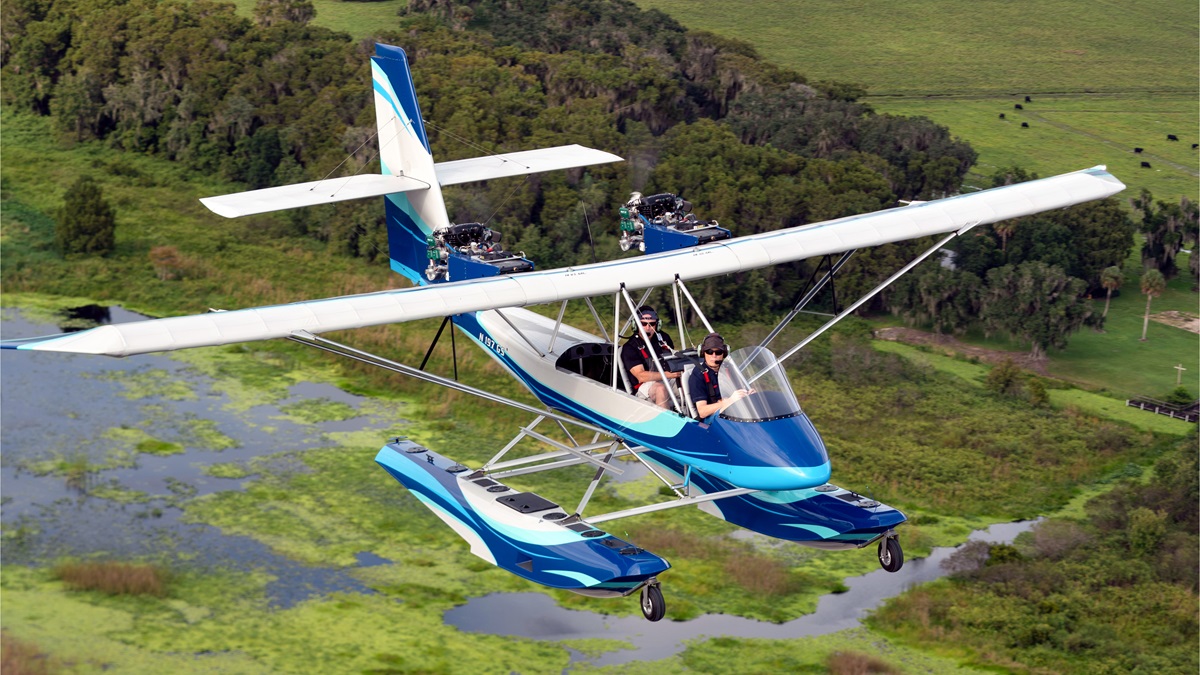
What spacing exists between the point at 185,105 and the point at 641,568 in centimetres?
4447

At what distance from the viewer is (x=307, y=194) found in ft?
98.9

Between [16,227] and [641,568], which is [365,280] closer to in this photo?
[16,227]

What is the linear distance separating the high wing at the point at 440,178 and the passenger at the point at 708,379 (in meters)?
8.99

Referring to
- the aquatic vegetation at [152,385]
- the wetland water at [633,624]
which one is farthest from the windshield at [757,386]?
the aquatic vegetation at [152,385]

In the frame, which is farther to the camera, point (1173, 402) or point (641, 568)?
point (1173, 402)

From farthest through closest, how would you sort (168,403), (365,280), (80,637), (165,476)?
(365,280) → (168,403) → (165,476) → (80,637)

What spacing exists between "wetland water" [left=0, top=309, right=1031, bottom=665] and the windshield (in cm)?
982

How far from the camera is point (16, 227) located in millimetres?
52562

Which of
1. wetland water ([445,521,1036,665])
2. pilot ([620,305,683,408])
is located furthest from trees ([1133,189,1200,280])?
pilot ([620,305,683,408])

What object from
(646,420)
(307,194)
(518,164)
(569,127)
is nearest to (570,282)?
(646,420)

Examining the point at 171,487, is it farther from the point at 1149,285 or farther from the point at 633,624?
the point at 1149,285

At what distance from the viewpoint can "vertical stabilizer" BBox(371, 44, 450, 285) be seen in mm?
32625

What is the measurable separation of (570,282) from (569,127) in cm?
3365

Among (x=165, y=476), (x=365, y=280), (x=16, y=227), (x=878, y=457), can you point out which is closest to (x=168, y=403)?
(x=165, y=476)
